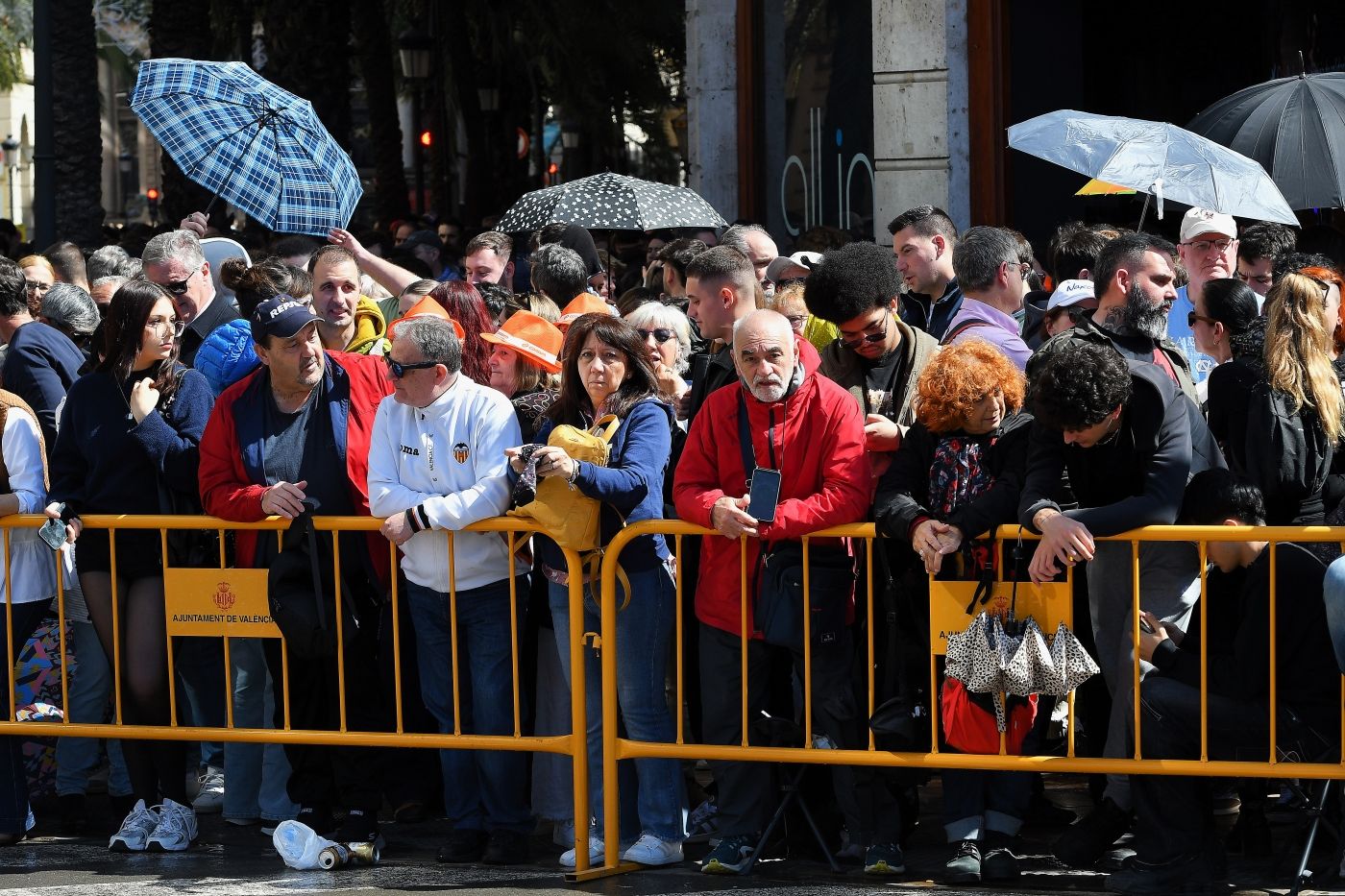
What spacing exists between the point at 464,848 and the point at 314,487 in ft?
4.64

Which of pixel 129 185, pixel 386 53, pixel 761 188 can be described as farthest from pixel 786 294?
pixel 129 185

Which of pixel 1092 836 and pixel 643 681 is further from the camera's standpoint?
pixel 643 681

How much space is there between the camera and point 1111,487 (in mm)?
6234

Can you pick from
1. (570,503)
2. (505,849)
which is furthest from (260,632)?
(570,503)

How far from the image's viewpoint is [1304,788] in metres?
6.73

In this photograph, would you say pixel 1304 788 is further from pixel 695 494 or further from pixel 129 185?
pixel 129 185

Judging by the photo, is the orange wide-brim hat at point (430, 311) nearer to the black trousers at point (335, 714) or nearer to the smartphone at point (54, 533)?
the black trousers at point (335, 714)

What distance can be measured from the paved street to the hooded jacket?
2200mm

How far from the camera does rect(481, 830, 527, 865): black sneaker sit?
6754 mm

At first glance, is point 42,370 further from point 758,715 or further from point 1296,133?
point 1296,133

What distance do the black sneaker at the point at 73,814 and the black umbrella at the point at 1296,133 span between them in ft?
18.9

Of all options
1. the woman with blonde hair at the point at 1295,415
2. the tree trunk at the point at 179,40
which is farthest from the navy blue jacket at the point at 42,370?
the tree trunk at the point at 179,40

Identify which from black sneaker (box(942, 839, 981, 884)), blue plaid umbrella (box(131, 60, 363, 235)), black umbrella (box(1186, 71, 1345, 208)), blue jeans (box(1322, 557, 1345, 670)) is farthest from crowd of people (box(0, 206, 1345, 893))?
blue plaid umbrella (box(131, 60, 363, 235))

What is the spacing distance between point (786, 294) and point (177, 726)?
3.17 metres
